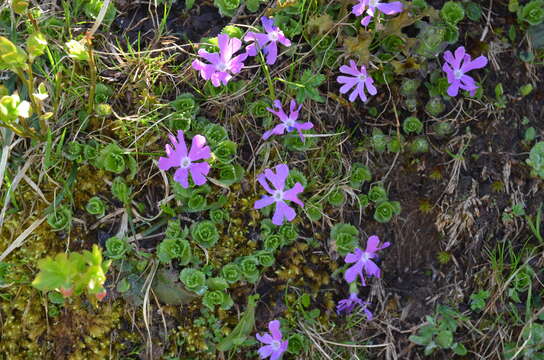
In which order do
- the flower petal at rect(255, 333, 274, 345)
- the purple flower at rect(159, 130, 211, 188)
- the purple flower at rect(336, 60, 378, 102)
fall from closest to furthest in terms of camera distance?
1. the purple flower at rect(159, 130, 211, 188)
2. the flower petal at rect(255, 333, 274, 345)
3. the purple flower at rect(336, 60, 378, 102)

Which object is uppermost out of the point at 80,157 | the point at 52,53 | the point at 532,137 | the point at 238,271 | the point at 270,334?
the point at 52,53

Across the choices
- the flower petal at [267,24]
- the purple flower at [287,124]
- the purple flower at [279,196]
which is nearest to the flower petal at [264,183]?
the purple flower at [279,196]

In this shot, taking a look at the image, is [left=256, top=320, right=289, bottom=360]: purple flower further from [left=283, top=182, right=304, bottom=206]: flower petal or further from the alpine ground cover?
[left=283, top=182, right=304, bottom=206]: flower petal

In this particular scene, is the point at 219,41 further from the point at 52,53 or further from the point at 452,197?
the point at 452,197

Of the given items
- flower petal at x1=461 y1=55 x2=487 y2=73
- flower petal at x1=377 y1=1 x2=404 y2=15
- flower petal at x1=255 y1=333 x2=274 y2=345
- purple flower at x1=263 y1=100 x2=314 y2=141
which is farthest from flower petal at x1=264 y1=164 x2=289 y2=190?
flower petal at x1=461 y1=55 x2=487 y2=73

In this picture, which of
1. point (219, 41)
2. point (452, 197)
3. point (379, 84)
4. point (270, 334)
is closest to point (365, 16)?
point (379, 84)

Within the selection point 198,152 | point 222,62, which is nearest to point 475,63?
point 222,62
